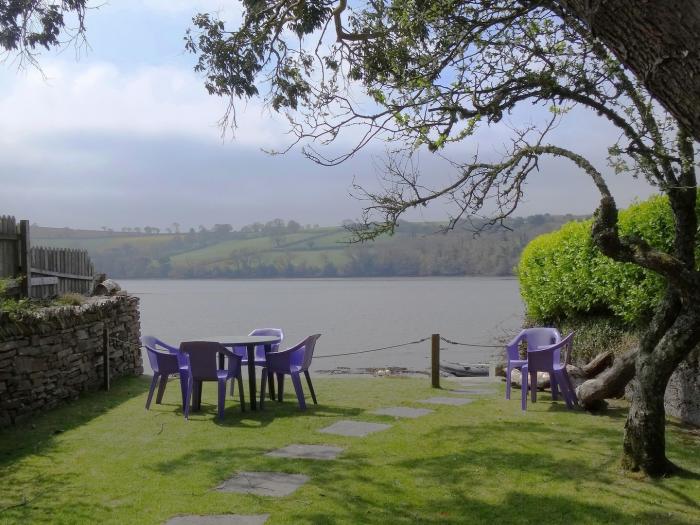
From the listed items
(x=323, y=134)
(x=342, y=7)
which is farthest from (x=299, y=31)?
(x=323, y=134)

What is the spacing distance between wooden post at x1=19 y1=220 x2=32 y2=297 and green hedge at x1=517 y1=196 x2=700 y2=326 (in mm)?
7456

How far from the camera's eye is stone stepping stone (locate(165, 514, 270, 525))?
3928mm

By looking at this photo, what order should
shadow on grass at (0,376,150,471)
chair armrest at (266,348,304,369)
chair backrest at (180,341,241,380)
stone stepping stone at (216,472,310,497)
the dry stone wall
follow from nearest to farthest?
1. stone stepping stone at (216,472,310,497)
2. shadow on grass at (0,376,150,471)
3. the dry stone wall
4. chair backrest at (180,341,241,380)
5. chair armrest at (266,348,304,369)

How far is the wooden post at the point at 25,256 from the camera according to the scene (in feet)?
30.5

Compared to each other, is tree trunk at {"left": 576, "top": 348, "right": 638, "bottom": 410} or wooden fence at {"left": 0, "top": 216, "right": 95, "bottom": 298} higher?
wooden fence at {"left": 0, "top": 216, "right": 95, "bottom": 298}

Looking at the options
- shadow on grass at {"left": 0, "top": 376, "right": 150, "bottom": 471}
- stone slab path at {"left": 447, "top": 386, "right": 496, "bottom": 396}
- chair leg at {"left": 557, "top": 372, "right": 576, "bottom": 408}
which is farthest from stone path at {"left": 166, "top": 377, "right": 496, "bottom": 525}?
shadow on grass at {"left": 0, "top": 376, "right": 150, "bottom": 471}

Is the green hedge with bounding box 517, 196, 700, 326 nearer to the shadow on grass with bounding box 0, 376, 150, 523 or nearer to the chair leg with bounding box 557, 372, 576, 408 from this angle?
the chair leg with bounding box 557, 372, 576, 408

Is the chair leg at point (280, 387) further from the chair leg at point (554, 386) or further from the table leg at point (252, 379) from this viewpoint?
the chair leg at point (554, 386)

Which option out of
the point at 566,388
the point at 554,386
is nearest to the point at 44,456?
the point at 566,388

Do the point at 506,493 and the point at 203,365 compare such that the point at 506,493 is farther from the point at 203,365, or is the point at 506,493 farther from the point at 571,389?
the point at 203,365

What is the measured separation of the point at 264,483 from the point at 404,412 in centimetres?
304

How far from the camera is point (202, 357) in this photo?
294 inches

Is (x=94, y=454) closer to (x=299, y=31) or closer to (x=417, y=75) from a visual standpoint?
(x=417, y=75)

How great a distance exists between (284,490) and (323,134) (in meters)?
3.31
